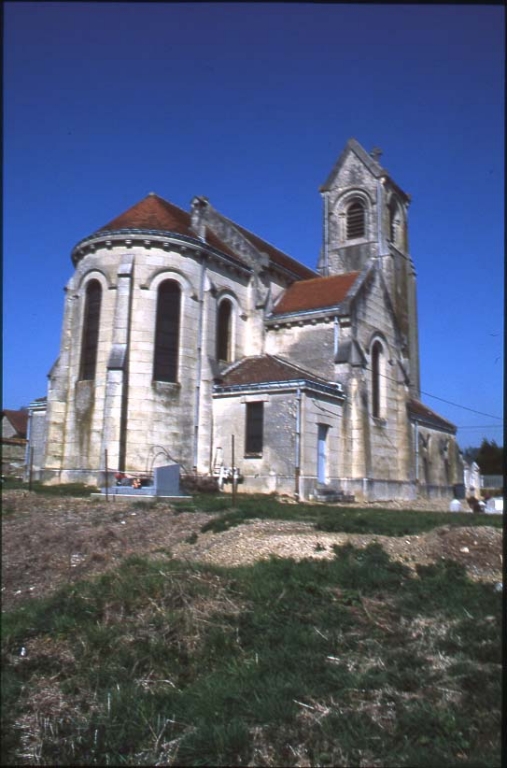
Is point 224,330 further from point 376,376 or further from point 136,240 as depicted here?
point 376,376

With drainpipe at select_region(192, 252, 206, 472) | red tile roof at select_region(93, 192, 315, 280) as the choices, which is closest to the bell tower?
red tile roof at select_region(93, 192, 315, 280)

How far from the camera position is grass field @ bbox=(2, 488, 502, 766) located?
5582 millimetres

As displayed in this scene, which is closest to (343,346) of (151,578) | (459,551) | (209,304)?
(209,304)

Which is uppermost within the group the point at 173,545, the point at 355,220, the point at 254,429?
the point at 355,220

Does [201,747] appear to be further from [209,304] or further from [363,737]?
[209,304]

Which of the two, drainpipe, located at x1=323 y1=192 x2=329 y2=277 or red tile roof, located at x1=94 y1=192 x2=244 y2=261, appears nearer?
red tile roof, located at x1=94 y1=192 x2=244 y2=261

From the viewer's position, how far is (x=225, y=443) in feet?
86.9

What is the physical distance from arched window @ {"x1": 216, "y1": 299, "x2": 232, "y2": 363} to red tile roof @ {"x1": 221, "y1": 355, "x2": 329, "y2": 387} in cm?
76

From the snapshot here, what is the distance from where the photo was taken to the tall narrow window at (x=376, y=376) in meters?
30.3

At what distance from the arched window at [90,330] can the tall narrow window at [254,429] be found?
6559 mm

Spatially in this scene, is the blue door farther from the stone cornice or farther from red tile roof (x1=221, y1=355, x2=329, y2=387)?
the stone cornice

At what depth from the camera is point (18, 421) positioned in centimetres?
6138

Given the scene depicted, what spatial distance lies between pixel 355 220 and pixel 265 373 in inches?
694

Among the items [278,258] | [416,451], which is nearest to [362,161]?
[278,258]
